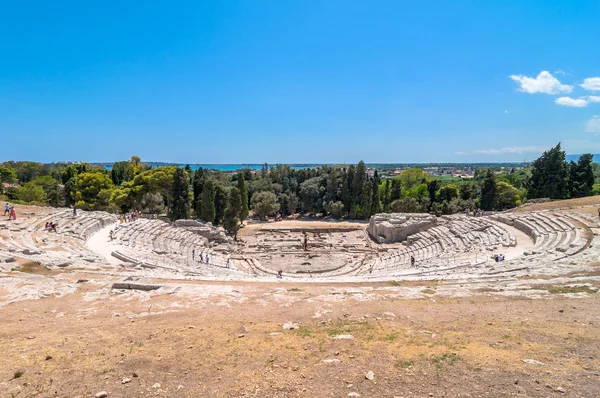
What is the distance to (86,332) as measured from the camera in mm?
8883

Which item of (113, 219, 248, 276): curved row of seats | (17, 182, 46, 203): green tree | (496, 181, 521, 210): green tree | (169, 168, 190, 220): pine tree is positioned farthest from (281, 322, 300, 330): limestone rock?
(17, 182, 46, 203): green tree

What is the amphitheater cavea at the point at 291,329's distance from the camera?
6430 mm

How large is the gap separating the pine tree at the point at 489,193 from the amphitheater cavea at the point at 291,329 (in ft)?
90.1

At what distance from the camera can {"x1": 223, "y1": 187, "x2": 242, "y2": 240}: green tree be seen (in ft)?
132

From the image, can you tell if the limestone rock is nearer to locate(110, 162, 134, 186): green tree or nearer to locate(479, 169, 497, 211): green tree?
locate(479, 169, 497, 211): green tree

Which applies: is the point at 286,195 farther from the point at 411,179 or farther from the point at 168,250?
the point at 168,250

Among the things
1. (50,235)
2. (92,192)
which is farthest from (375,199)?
(50,235)

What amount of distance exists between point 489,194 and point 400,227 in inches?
764

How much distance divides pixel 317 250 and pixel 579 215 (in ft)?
74.4

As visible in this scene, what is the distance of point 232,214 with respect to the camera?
40.3 metres

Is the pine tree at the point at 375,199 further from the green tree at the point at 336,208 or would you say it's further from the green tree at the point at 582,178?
the green tree at the point at 582,178

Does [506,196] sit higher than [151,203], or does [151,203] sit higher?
[506,196]

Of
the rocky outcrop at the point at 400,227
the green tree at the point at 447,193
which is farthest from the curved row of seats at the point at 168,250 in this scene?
the green tree at the point at 447,193

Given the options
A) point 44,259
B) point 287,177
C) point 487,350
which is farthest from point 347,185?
point 487,350
